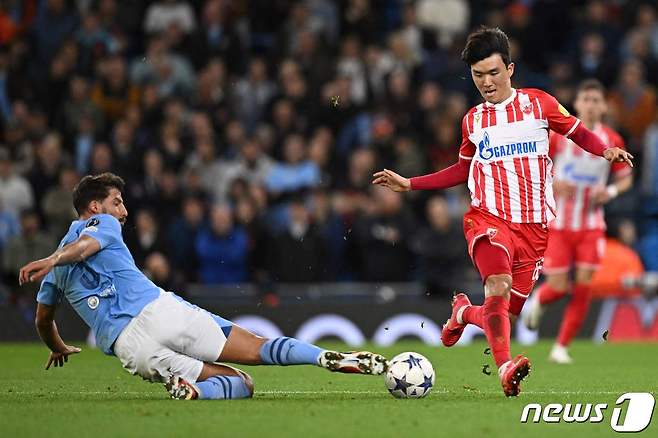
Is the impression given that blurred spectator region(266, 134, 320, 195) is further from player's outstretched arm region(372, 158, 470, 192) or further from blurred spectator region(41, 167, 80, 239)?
player's outstretched arm region(372, 158, 470, 192)

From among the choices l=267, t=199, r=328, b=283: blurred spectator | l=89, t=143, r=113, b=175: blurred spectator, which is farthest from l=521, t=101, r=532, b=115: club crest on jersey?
l=89, t=143, r=113, b=175: blurred spectator

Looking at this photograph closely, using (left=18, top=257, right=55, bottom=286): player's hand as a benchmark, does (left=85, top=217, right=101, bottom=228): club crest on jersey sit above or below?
above

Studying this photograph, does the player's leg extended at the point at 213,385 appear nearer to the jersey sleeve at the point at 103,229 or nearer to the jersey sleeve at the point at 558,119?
the jersey sleeve at the point at 103,229

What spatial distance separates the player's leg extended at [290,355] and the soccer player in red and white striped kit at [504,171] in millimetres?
975

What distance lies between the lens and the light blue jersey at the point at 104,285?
7.95m

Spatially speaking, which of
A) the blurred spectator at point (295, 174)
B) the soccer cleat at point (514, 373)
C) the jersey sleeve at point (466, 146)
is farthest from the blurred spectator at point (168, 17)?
the soccer cleat at point (514, 373)

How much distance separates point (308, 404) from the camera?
25.7 feet

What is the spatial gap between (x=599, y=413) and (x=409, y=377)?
49.2 inches

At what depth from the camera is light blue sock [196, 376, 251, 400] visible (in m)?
7.91

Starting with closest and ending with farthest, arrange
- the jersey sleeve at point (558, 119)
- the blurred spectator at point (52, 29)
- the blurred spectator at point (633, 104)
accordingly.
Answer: the jersey sleeve at point (558, 119) < the blurred spectator at point (633, 104) < the blurred spectator at point (52, 29)

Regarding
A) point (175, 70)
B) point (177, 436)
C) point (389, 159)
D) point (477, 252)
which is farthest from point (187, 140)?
point (177, 436)

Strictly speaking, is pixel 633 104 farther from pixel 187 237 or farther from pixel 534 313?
pixel 187 237

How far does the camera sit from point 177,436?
6.24 metres

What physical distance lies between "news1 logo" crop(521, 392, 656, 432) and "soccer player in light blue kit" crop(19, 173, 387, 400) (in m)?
1.02
